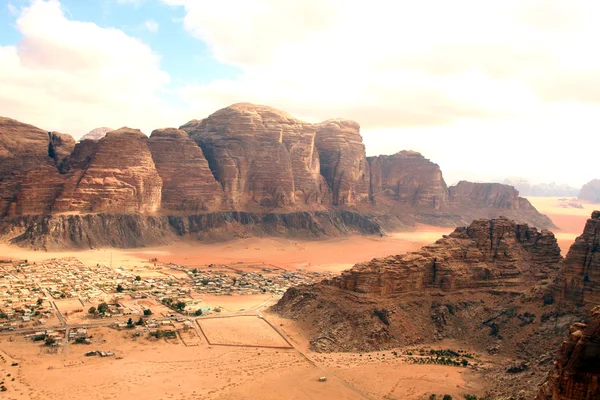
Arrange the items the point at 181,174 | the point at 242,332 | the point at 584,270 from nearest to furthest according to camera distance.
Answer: the point at 584,270 < the point at 242,332 < the point at 181,174

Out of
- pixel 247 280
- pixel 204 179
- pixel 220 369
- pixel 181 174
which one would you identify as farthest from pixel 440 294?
pixel 181 174

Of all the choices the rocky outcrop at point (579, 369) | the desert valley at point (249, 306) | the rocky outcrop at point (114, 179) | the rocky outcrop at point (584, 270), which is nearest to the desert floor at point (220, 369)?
the desert valley at point (249, 306)

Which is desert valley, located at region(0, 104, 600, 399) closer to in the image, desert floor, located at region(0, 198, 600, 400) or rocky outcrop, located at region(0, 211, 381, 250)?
desert floor, located at region(0, 198, 600, 400)

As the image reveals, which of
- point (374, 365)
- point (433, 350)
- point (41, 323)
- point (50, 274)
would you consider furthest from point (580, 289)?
point (50, 274)

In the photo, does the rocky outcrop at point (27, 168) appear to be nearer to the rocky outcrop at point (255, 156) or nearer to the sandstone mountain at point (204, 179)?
the sandstone mountain at point (204, 179)

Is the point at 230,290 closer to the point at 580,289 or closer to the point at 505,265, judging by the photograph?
the point at 505,265

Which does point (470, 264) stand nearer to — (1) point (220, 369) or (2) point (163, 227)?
(1) point (220, 369)
